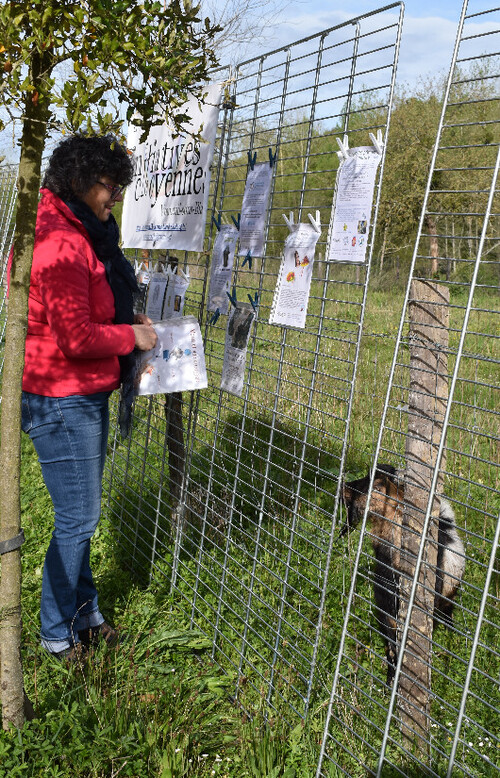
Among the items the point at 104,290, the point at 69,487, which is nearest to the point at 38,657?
the point at 69,487

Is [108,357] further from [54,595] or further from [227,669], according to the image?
[227,669]

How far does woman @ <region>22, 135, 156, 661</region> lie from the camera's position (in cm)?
267

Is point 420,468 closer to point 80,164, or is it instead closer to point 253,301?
point 253,301

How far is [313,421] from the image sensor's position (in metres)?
5.49

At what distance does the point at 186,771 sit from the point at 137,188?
3023mm

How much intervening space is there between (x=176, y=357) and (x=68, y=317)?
74 cm

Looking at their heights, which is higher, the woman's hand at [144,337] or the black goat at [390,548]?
the woman's hand at [144,337]

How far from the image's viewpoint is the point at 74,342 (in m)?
2.69

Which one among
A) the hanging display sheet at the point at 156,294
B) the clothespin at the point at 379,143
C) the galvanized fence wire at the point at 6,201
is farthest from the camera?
the galvanized fence wire at the point at 6,201

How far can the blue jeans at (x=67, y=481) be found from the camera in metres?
2.89

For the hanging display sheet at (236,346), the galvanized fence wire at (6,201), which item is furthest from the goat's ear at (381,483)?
the galvanized fence wire at (6,201)

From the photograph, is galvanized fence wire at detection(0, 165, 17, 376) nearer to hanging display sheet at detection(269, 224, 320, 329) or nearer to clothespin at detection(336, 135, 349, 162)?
hanging display sheet at detection(269, 224, 320, 329)

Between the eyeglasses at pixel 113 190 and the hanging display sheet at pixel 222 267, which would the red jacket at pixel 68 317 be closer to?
the eyeglasses at pixel 113 190

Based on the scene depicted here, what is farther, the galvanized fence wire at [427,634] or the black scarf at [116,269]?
the black scarf at [116,269]
